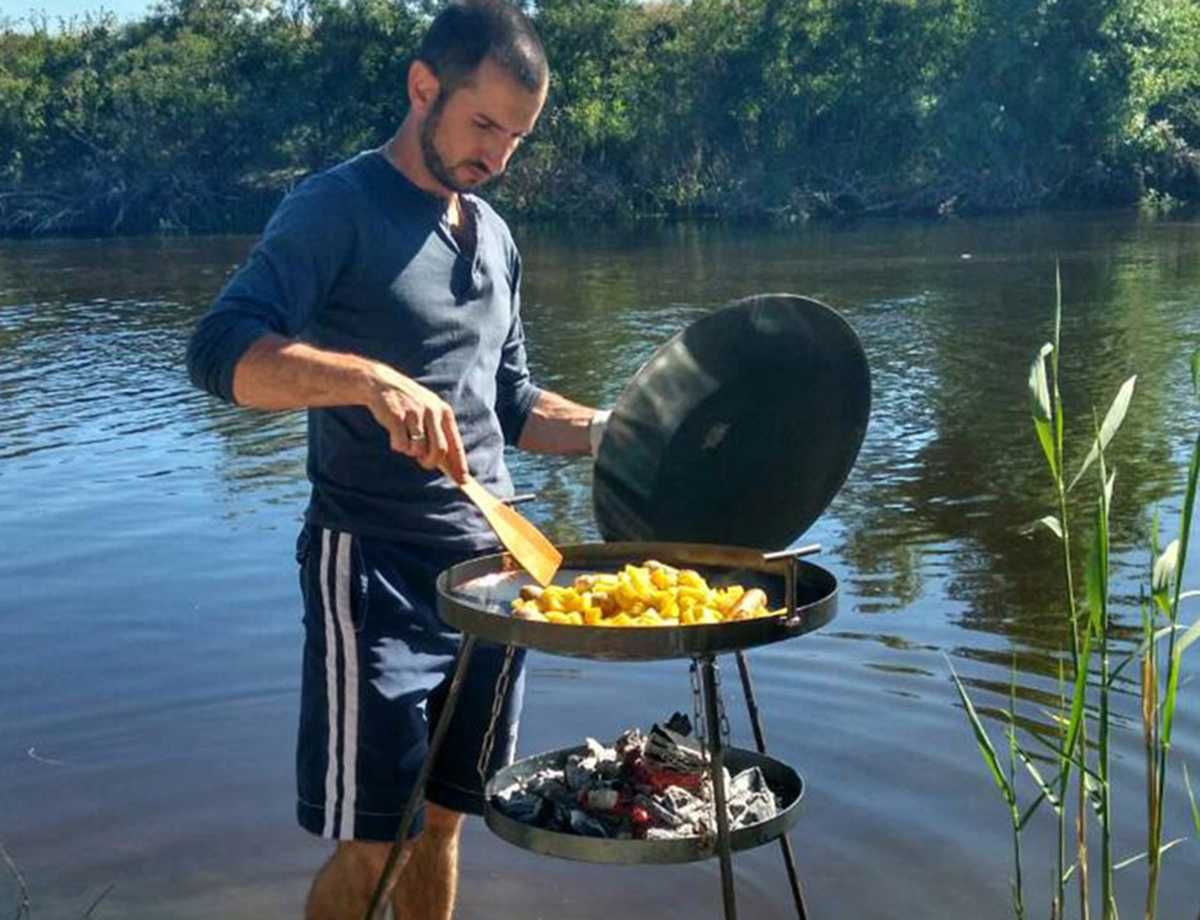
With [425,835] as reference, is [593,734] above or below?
below

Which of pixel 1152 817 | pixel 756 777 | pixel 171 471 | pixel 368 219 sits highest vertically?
pixel 368 219

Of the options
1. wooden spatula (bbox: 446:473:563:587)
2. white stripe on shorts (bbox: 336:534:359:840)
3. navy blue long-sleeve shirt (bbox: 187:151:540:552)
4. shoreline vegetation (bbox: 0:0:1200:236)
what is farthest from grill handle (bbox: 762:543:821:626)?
shoreline vegetation (bbox: 0:0:1200:236)

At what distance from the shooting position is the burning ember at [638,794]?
3.52 meters

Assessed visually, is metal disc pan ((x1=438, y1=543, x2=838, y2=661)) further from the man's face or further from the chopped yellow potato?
the man's face

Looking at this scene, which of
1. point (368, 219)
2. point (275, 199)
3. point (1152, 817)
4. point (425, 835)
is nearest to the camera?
point (1152, 817)

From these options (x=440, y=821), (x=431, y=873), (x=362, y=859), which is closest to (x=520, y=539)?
(x=362, y=859)

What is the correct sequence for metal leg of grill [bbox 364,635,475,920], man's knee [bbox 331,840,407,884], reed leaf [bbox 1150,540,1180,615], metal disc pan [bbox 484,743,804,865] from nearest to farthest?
reed leaf [bbox 1150,540,1180,615] → metal disc pan [bbox 484,743,804,865] → metal leg of grill [bbox 364,635,475,920] → man's knee [bbox 331,840,407,884]

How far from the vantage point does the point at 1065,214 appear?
41250 mm

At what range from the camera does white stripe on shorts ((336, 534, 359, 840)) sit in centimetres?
373

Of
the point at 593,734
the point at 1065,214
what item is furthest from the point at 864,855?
the point at 1065,214

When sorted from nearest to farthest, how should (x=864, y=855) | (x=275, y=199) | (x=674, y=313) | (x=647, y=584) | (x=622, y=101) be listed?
(x=647, y=584)
(x=864, y=855)
(x=674, y=313)
(x=622, y=101)
(x=275, y=199)

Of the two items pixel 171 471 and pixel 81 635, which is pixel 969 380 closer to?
pixel 171 471

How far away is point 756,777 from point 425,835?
0.86 m

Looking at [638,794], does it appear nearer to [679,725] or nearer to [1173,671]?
[679,725]
